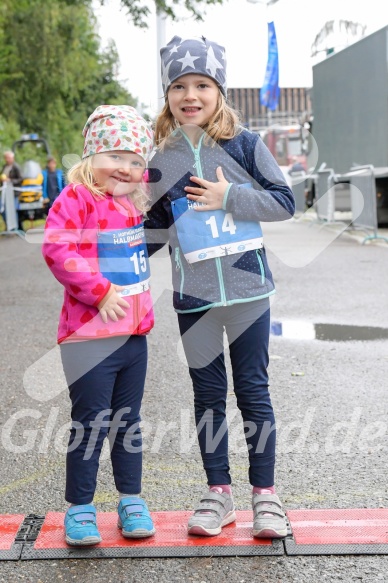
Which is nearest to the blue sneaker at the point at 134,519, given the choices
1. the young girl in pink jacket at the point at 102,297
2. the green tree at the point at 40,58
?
the young girl in pink jacket at the point at 102,297

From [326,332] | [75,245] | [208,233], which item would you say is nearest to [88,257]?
[75,245]

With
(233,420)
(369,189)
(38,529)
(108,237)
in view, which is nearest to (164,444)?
(233,420)

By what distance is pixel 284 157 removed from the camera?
35.2 m

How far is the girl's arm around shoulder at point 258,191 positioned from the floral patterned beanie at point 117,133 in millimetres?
329

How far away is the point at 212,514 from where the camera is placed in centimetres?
346

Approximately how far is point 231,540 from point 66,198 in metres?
1.27

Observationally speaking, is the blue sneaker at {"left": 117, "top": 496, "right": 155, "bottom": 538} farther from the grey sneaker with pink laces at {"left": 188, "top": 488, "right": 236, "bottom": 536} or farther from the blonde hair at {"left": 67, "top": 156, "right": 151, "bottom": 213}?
the blonde hair at {"left": 67, "top": 156, "right": 151, "bottom": 213}

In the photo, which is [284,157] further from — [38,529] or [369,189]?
[38,529]

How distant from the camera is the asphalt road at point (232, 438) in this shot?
3.17 m

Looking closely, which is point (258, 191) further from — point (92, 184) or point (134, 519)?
point (134, 519)

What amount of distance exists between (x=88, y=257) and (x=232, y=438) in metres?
1.69

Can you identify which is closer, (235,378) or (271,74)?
(235,378)

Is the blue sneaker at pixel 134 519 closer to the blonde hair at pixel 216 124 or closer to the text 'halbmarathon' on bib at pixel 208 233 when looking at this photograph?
the text 'halbmarathon' on bib at pixel 208 233

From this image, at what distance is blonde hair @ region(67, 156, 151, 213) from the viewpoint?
3350 millimetres
